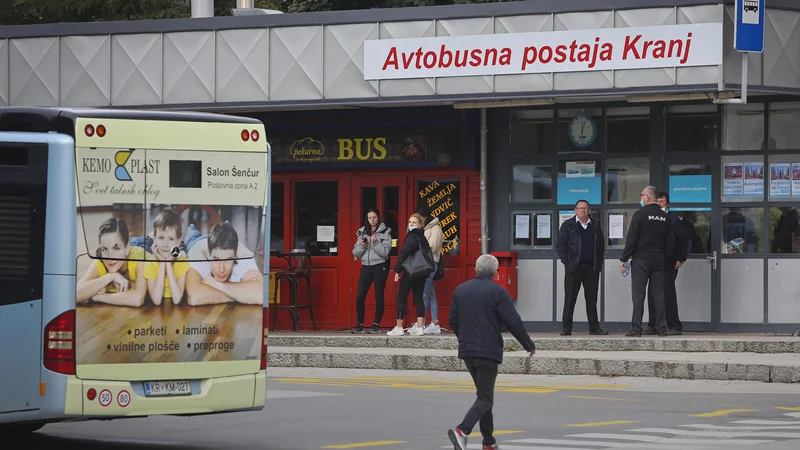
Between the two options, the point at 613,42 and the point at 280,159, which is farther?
the point at 280,159

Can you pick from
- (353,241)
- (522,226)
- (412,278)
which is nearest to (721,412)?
(412,278)

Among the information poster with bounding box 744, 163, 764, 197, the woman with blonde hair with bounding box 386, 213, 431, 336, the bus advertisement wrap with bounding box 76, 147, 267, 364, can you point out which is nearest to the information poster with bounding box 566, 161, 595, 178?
the information poster with bounding box 744, 163, 764, 197

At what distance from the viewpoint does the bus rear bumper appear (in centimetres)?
1016

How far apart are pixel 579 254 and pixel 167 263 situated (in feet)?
35.3

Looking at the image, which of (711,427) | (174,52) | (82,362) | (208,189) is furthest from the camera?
(174,52)

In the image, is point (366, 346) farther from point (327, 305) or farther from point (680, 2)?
point (680, 2)

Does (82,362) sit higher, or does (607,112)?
(607,112)

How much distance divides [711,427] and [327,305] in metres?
11.2

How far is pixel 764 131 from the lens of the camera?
21.0 meters

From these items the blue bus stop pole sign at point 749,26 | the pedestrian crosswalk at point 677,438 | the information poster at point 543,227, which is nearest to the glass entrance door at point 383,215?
the information poster at point 543,227

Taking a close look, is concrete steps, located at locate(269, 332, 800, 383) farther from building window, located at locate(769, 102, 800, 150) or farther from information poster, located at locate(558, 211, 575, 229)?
building window, located at locate(769, 102, 800, 150)

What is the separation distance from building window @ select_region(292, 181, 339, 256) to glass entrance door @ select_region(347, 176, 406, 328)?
37cm

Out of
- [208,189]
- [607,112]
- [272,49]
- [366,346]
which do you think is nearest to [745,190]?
[607,112]

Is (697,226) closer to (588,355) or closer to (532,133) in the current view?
(532,133)
